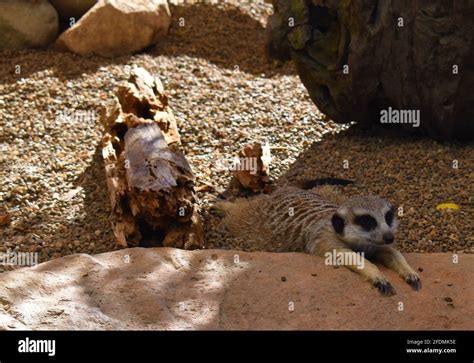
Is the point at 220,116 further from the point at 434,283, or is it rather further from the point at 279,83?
the point at 434,283

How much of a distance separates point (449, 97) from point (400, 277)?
2.17 metres

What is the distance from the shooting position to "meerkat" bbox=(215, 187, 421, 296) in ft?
13.3

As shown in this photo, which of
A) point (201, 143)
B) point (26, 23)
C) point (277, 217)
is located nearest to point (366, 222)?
point (277, 217)

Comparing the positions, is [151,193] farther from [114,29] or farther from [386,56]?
[114,29]

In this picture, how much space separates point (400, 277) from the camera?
13.0 ft

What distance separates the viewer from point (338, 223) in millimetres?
4266

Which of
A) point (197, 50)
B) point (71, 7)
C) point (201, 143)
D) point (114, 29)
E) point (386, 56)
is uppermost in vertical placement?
point (71, 7)

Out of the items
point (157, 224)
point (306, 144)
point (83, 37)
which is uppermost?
point (83, 37)

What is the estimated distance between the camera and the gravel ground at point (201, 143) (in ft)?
16.5

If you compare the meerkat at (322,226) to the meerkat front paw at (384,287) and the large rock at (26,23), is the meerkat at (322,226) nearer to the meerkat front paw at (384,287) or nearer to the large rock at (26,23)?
the meerkat front paw at (384,287)

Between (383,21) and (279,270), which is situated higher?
(383,21)

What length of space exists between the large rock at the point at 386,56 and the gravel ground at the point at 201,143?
0.29m

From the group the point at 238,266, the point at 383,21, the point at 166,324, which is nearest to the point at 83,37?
the point at 383,21

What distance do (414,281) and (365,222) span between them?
0.46m
